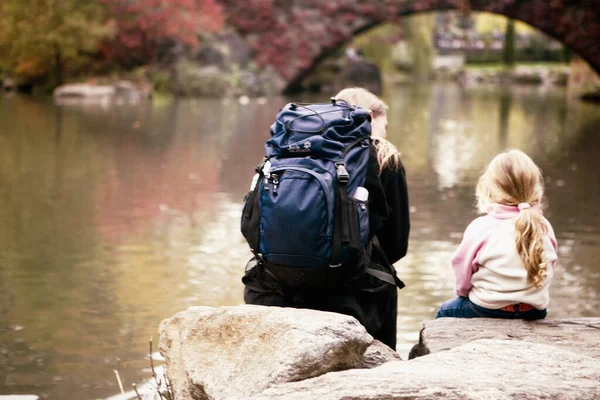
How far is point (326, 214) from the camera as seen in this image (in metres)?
3.05

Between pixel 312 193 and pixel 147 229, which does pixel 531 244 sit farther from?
pixel 147 229

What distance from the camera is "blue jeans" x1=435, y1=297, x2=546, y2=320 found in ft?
11.9

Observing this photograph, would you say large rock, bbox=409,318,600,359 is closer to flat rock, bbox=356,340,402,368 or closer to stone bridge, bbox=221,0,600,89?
flat rock, bbox=356,340,402,368

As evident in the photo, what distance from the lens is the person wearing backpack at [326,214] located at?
10.1 ft

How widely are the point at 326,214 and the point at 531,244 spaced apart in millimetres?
854

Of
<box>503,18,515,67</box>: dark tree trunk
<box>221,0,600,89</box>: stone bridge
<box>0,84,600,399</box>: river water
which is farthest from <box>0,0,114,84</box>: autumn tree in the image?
<box>503,18,515,67</box>: dark tree trunk

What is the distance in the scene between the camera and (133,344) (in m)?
4.36

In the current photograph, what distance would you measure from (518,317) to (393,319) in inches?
18.7

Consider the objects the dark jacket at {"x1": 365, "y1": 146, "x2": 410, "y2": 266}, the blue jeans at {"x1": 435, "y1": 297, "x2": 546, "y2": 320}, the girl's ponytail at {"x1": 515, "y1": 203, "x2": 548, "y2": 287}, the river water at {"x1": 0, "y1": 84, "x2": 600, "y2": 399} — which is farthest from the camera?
the river water at {"x1": 0, "y1": 84, "x2": 600, "y2": 399}

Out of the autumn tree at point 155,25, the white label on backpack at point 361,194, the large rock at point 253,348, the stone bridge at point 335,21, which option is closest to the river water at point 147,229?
the large rock at point 253,348

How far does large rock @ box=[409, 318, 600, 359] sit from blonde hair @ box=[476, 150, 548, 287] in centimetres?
18

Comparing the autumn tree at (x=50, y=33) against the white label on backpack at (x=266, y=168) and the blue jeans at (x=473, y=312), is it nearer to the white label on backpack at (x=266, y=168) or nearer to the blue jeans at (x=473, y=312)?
the blue jeans at (x=473, y=312)

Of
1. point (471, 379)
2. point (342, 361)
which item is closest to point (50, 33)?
point (342, 361)

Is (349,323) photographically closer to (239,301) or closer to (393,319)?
(393,319)
